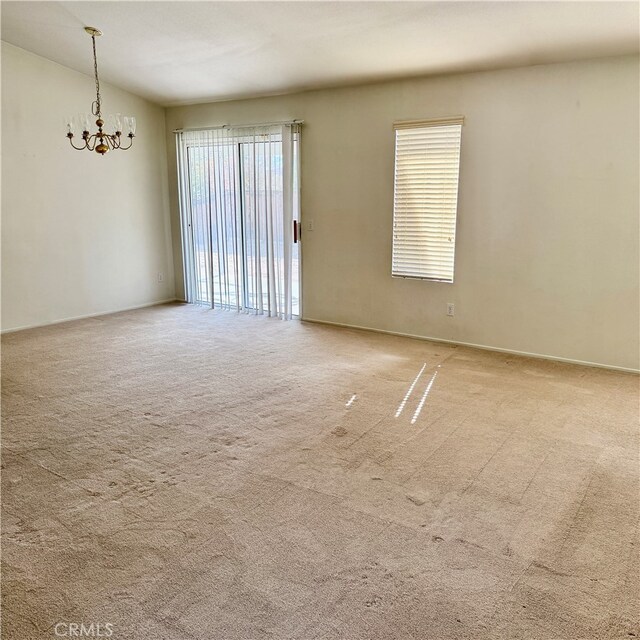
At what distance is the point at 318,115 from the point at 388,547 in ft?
15.8

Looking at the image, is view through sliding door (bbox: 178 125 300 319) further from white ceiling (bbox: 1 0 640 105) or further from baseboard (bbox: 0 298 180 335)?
white ceiling (bbox: 1 0 640 105)

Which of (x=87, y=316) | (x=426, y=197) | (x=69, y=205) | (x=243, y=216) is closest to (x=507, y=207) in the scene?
(x=426, y=197)

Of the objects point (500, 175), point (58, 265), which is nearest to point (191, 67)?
point (58, 265)

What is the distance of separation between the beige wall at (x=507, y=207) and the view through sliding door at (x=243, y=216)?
0.29 meters

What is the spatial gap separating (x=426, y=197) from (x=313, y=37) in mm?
1807

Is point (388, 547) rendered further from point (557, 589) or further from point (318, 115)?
point (318, 115)

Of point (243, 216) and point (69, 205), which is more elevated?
point (69, 205)

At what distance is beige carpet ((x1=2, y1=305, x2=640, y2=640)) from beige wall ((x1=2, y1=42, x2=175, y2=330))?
5.36ft

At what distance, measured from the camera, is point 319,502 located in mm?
2418

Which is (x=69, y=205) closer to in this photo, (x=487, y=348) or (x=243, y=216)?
(x=243, y=216)

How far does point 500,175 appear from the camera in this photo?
4.69 meters

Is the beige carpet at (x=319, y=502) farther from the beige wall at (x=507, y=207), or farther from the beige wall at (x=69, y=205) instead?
the beige wall at (x=69, y=205)

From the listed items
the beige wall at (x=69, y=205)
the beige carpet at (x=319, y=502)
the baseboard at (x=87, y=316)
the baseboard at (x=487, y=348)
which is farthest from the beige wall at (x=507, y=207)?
the baseboard at (x=87, y=316)

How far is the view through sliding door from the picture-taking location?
19.7 feet
